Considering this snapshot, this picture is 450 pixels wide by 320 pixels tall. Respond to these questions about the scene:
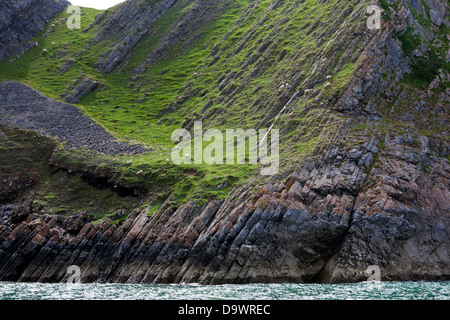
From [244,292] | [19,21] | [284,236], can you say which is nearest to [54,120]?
[284,236]

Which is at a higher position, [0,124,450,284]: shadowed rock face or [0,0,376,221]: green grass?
[0,0,376,221]: green grass

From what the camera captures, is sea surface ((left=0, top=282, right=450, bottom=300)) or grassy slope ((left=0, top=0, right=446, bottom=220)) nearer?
sea surface ((left=0, top=282, right=450, bottom=300))

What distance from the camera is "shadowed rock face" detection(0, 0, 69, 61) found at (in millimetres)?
132250

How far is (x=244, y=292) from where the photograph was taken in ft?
122

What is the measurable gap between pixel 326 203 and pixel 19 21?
429ft

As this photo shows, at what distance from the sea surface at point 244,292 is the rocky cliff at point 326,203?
3.26 m

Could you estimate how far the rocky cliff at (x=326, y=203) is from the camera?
149ft

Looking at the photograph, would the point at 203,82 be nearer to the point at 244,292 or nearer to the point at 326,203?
the point at 326,203

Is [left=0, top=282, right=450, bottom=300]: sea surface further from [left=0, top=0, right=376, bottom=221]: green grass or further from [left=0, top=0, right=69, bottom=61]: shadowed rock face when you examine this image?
[left=0, top=0, right=69, bottom=61]: shadowed rock face

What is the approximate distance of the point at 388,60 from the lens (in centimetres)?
6769

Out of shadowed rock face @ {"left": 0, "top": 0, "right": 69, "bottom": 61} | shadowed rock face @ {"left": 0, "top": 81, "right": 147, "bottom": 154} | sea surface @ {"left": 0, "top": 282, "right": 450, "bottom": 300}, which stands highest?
shadowed rock face @ {"left": 0, "top": 0, "right": 69, "bottom": 61}

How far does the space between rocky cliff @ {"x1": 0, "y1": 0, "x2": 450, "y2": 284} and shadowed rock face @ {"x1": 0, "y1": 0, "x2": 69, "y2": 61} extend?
89.1 meters

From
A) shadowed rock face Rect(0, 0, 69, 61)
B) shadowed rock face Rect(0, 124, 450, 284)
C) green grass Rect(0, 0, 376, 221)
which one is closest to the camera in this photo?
shadowed rock face Rect(0, 124, 450, 284)

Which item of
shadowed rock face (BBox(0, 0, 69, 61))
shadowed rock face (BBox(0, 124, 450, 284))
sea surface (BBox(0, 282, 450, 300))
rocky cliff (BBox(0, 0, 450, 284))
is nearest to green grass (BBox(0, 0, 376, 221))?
rocky cliff (BBox(0, 0, 450, 284))
